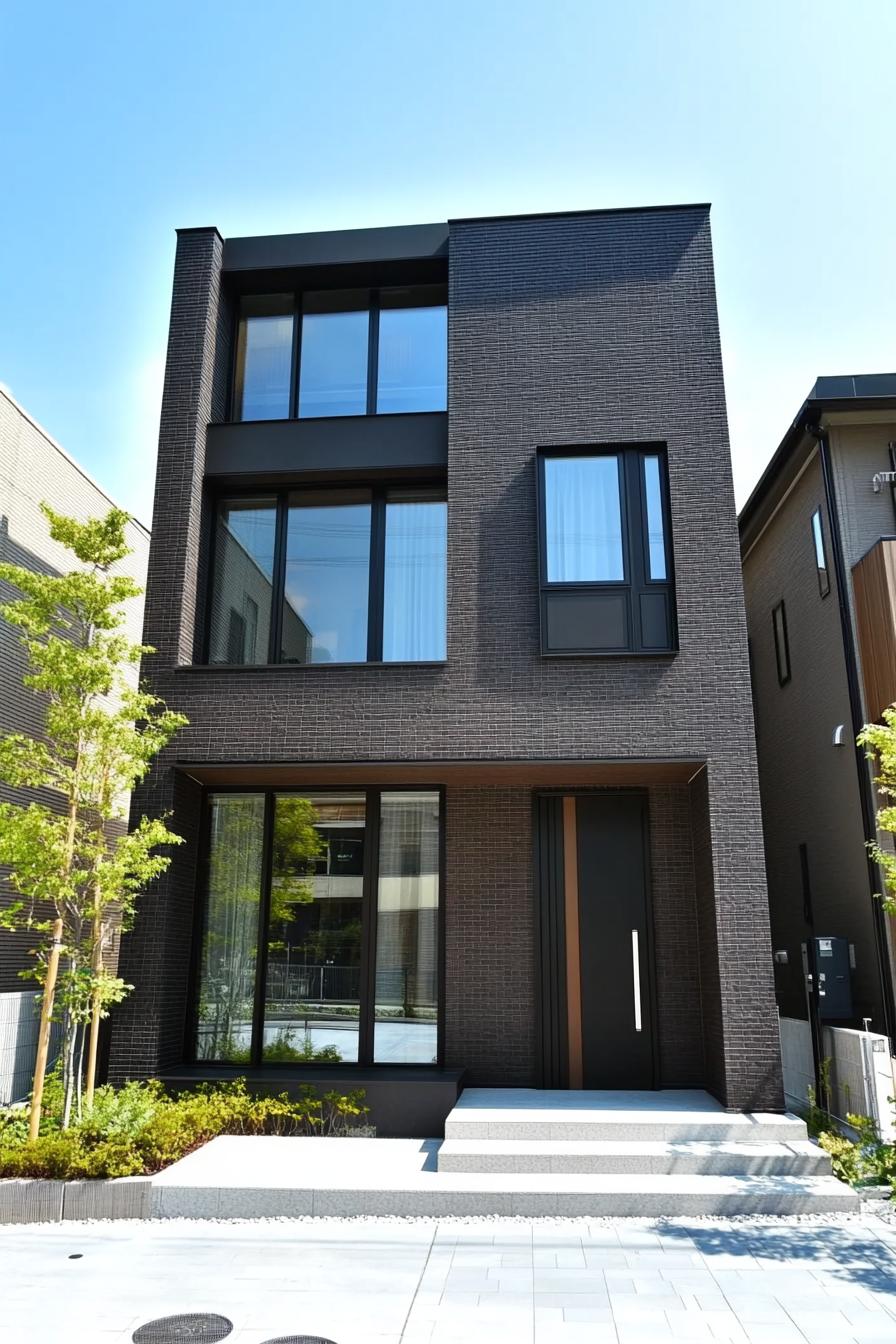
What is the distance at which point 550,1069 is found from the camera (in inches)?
375

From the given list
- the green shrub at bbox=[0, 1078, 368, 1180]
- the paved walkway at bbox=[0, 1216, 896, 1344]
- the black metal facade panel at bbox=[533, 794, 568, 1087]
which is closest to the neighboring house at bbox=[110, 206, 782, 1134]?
the black metal facade panel at bbox=[533, 794, 568, 1087]

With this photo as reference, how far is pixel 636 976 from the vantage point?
31.3 feet

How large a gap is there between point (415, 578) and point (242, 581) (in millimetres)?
Result: 2014

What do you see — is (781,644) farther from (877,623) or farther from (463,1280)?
(463,1280)

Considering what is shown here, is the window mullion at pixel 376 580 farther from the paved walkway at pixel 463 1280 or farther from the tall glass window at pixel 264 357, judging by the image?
the paved walkway at pixel 463 1280

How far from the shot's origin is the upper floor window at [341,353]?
1109 cm

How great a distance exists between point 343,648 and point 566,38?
6481 millimetres

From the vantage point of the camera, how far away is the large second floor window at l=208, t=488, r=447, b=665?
1029 cm

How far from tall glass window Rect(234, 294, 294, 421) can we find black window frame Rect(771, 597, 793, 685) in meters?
7.59

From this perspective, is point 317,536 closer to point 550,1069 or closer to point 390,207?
point 390,207

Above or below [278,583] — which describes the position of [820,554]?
above

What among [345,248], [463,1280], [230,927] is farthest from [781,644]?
[463,1280]

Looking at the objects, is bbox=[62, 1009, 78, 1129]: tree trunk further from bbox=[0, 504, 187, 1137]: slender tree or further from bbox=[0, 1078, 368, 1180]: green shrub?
bbox=[0, 1078, 368, 1180]: green shrub

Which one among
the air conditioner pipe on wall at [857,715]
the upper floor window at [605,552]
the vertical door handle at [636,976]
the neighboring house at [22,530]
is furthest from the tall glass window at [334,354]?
the vertical door handle at [636,976]
